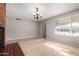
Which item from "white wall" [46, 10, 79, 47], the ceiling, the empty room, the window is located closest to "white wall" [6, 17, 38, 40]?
the empty room

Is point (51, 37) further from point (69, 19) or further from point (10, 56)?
point (10, 56)

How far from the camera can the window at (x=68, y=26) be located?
1783 mm

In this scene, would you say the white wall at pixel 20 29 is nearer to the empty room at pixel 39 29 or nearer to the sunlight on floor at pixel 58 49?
the empty room at pixel 39 29

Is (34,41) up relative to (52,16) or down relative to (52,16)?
down

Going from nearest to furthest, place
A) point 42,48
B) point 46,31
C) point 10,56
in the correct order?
point 10,56, point 42,48, point 46,31

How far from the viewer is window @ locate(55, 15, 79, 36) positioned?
1.78 metres

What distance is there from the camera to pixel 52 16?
188 centimetres

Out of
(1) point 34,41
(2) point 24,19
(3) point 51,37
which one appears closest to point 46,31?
(3) point 51,37

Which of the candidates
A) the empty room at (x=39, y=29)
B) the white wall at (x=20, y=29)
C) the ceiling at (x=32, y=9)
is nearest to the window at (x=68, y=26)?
the empty room at (x=39, y=29)

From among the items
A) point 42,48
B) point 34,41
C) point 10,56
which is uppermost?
point 34,41

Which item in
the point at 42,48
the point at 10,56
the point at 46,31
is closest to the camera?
the point at 10,56

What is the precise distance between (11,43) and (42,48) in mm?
573

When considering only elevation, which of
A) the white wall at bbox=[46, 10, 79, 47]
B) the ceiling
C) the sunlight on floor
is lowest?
the sunlight on floor

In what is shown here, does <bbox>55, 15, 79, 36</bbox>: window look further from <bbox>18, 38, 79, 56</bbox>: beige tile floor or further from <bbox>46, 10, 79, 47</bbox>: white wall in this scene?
<bbox>18, 38, 79, 56</bbox>: beige tile floor
